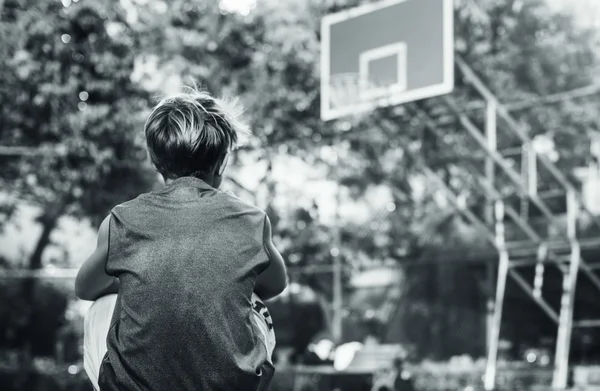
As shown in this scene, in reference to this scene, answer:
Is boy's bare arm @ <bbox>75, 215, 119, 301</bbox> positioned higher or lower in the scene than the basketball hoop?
lower

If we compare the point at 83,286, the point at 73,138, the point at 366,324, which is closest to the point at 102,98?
the point at 73,138

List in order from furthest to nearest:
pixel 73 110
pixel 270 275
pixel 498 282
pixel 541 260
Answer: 1. pixel 73 110
2. pixel 498 282
3. pixel 541 260
4. pixel 270 275

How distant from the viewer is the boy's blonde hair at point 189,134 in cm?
Answer: 157

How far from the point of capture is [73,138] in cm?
757

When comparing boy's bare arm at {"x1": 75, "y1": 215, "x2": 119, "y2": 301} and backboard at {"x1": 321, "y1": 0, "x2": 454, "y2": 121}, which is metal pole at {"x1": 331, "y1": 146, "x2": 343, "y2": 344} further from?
boy's bare arm at {"x1": 75, "y1": 215, "x2": 119, "y2": 301}

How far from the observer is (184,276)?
58.1 inches

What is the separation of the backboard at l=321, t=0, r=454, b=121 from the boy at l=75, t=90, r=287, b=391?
4.55m

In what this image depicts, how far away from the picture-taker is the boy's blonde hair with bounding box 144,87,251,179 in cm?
157

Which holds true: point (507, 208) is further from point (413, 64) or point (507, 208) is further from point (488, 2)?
point (488, 2)

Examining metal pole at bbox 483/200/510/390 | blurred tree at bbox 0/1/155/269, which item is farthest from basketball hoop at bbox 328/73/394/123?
blurred tree at bbox 0/1/155/269

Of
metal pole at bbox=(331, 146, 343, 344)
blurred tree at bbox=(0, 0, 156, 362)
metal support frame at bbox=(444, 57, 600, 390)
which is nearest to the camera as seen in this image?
metal support frame at bbox=(444, 57, 600, 390)

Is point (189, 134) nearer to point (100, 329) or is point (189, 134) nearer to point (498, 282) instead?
point (100, 329)

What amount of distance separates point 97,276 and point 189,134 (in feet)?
1.08

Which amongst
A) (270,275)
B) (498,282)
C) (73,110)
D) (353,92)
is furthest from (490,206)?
(270,275)
